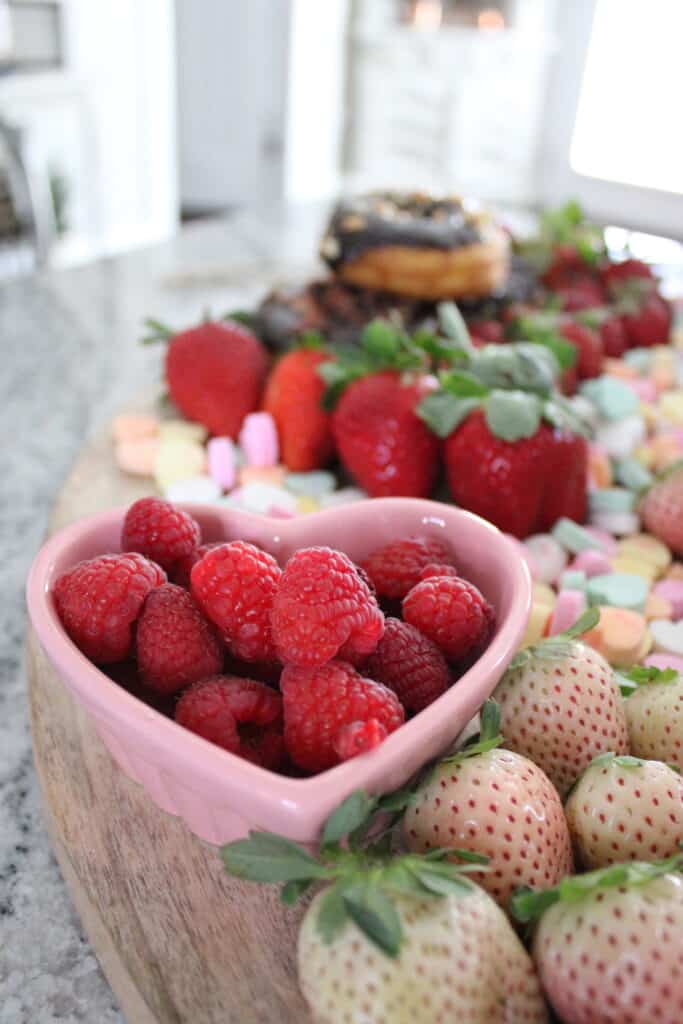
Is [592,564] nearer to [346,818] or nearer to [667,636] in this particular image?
[667,636]

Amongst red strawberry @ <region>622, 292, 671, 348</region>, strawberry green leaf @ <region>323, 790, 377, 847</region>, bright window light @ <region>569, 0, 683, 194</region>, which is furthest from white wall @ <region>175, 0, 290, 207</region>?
strawberry green leaf @ <region>323, 790, 377, 847</region>

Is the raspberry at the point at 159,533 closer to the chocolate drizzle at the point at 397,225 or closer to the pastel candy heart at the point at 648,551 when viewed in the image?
the pastel candy heart at the point at 648,551

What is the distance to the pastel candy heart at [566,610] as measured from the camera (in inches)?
26.8

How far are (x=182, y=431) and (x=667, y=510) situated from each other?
0.53 metres

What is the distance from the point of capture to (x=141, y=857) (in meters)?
0.52

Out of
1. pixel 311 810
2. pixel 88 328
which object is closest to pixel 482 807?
pixel 311 810

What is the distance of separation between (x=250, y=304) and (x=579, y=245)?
55cm

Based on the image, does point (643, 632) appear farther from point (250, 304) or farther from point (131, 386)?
point (250, 304)

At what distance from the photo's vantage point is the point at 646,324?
134cm

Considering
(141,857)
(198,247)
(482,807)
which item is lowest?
(198,247)

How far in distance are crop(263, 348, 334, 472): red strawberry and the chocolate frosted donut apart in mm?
277

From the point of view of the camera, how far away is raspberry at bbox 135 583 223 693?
496 millimetres

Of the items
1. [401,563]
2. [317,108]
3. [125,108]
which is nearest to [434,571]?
[401,563]

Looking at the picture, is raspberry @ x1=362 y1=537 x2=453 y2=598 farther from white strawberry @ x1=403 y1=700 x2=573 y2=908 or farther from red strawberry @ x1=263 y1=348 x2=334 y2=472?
red strawberry @ x1=263 y1=348 x2=334 y2=472
